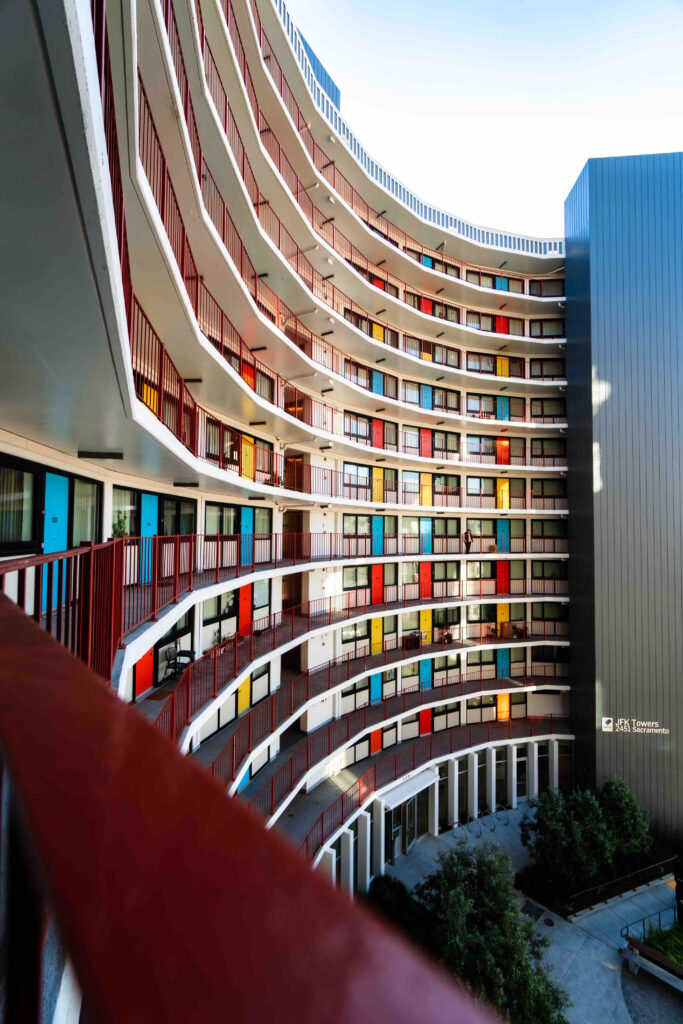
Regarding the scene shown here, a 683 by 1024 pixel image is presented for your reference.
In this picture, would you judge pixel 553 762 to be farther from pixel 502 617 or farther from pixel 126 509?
pixel 126 509

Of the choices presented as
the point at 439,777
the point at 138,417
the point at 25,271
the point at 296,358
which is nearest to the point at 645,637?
the point at 439,777

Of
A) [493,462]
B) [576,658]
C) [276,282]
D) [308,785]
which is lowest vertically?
[308,785]

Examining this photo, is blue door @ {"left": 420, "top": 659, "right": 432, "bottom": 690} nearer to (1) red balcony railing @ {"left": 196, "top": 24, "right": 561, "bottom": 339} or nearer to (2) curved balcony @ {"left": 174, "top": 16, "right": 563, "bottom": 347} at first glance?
(2) curved balcony @ {"left": 174, "top": 16, "right": 563, "bottom": 347}

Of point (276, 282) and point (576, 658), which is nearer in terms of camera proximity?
point (276, 282)

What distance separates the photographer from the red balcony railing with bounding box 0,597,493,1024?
417mm

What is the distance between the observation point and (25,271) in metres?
3.21

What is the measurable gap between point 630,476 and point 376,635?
41.1 feet

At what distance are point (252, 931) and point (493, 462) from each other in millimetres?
25807

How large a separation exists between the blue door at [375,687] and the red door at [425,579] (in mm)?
4501

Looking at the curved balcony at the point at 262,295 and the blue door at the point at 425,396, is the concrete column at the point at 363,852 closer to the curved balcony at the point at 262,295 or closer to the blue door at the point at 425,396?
the curved balcony at the point at 262,295

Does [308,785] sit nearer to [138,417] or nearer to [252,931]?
[138,417]

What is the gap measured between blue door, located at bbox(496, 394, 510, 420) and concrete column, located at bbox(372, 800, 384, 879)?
60.9 ft

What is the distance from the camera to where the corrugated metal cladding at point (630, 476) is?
19.2 meters

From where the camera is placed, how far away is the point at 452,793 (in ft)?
62.7
